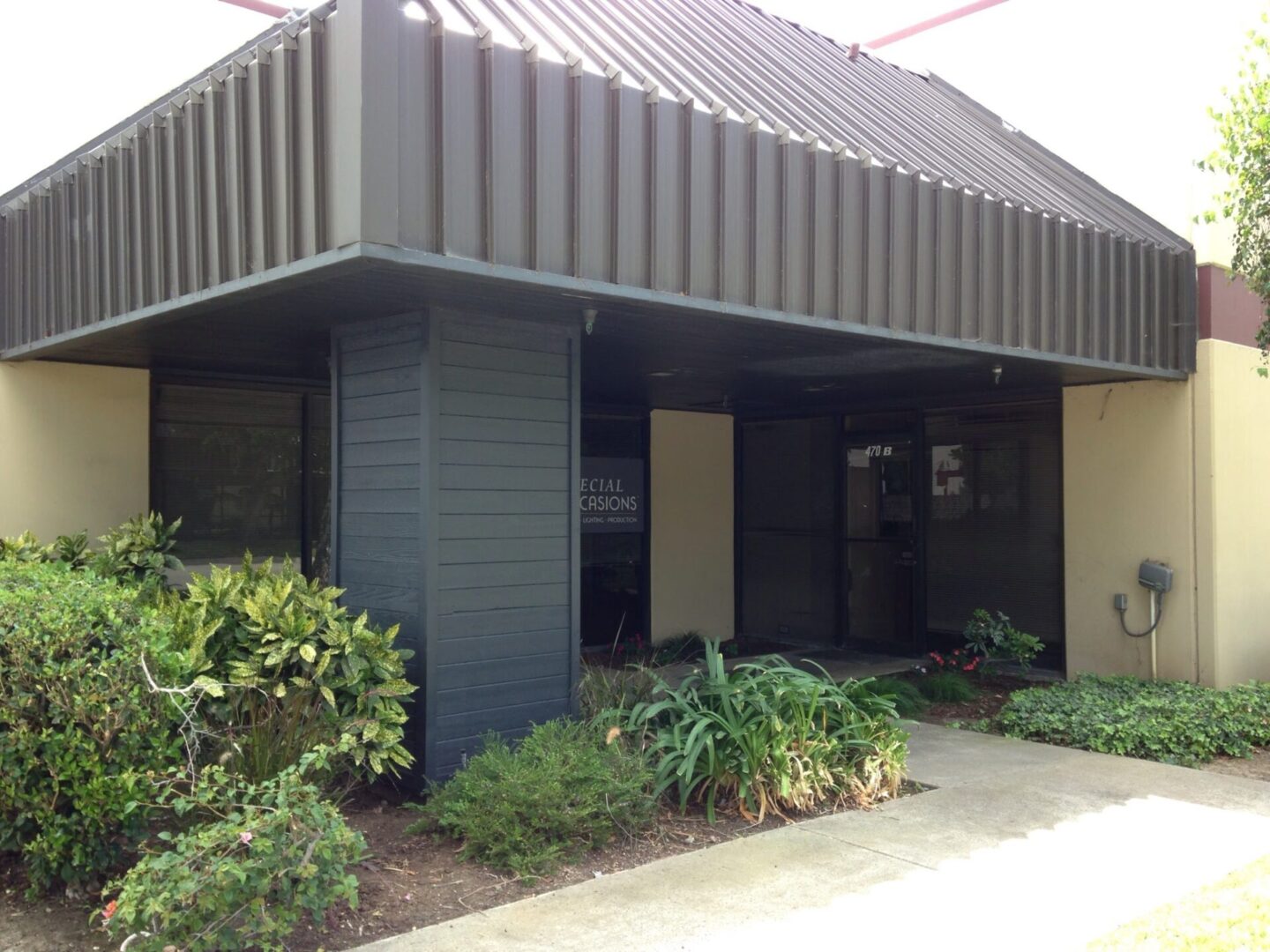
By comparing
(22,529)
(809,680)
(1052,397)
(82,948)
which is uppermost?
(1052,397)

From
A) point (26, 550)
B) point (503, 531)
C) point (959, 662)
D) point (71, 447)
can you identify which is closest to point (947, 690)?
point (959, 662)

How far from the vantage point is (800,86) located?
26.3 feet

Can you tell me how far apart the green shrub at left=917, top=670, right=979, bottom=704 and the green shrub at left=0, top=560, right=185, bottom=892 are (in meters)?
6.81

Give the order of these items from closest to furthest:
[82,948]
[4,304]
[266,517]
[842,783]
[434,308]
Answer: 1. [82,948]
2. [434,308]
3. [842,783]
4. [4,304]
5. [266,517]

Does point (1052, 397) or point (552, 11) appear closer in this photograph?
point (552, 11)

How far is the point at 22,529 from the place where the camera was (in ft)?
26.7

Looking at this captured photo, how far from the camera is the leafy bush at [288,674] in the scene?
199 inches

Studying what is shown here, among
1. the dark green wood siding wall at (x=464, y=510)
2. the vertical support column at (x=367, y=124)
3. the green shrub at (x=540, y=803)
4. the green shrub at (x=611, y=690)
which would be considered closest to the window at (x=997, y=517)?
the green shrub at (x=611, y=690)

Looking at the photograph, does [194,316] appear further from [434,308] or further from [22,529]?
[22,529]

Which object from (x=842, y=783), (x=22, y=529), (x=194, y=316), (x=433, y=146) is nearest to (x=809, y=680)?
(x=842, y=783)

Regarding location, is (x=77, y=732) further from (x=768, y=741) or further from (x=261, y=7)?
(x=261, y=7)

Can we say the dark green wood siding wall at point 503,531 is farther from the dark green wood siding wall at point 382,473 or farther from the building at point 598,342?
the dark green wood siding wall at point 382,473

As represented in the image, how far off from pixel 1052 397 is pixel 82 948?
923 centimetres

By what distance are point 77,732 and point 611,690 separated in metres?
3.35
